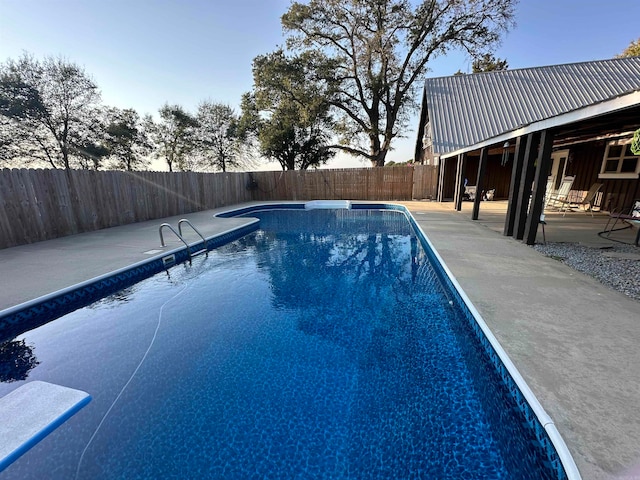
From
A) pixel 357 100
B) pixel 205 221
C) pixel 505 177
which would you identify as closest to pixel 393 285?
pixel 205 221

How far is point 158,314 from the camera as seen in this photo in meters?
3.71

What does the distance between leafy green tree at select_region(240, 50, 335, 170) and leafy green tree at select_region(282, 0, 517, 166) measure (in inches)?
28.4

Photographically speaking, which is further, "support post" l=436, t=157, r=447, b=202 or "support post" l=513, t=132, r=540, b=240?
"support post" l=436, t=157, r=447, b=202

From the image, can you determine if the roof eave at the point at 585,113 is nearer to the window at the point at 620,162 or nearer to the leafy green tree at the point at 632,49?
the window at the point at 620,162

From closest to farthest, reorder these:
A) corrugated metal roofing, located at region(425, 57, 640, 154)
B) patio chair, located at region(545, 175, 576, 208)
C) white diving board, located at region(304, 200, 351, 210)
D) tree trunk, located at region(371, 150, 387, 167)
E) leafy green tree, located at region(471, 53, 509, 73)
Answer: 1. patio chair, located at region(545, 175, 576, 208)
2. corrugated metal roofing, located at region(425, 57, 640, 154)
3. white diving board, located at region(304, 200, 351, 210)
4. leafy green tree, located at region(471, 53, 509, 73)
5. tree trunk, located at region(371, 150, 387, 167)

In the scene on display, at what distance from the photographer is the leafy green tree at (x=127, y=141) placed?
19.5 metres

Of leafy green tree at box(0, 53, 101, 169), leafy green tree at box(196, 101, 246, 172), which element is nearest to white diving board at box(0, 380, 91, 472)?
leafy green tree at box(0, 53, 101, 169)

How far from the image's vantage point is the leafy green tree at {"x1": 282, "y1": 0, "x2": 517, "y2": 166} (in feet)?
56.5

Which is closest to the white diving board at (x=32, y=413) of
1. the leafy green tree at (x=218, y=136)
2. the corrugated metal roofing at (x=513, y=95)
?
the corrugated metal roofing at (x=513, y=95)

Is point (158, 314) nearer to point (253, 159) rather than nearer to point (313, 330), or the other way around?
point (313, 330)

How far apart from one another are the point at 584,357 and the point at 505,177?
1401 centimetres

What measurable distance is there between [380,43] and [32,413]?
20.4 metres

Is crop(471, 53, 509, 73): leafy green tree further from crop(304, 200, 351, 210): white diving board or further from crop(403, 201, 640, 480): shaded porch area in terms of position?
crop(403, 201, 640, 480): shaded porch area

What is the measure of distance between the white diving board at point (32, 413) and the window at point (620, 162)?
11.4 metres
